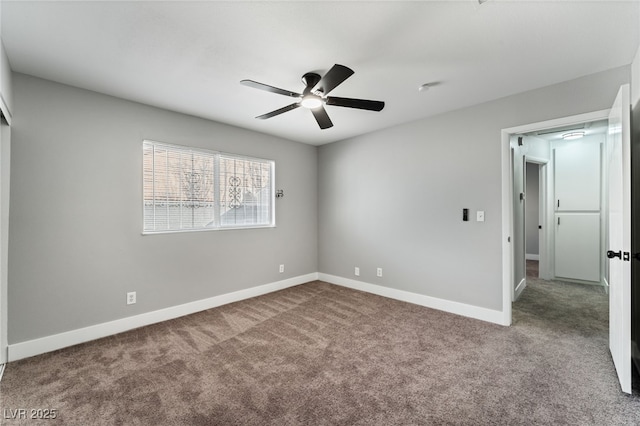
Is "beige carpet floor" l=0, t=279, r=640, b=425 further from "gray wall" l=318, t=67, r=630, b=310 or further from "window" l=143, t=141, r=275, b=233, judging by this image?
"window" l=143, t=141, r=275, b=233

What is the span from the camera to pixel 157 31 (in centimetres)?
192

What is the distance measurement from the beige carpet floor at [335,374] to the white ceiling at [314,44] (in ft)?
8.36

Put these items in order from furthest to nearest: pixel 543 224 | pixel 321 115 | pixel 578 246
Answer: pixel 543 224 < pixel 578 246 < pixel 321 115

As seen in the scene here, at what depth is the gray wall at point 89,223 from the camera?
2479mm

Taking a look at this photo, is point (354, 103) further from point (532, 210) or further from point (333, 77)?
point (532, 210)

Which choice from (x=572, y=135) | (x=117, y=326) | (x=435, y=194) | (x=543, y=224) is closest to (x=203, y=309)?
(x=117, y=326)

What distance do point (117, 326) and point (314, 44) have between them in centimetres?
339

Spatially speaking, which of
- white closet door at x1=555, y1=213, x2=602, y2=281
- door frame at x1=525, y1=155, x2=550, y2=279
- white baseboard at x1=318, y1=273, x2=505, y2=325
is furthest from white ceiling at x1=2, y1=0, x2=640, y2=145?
white closet door at x1=555, y1=213, x2=602, y2=281

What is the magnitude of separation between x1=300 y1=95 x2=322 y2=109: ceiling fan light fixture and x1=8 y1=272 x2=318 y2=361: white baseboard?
2.81 metres

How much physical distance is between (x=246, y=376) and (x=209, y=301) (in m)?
1.76

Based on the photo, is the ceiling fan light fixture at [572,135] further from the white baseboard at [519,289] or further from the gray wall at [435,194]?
the white baseboard at [519,289]

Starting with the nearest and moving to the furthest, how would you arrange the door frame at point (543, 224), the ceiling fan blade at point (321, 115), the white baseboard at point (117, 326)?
the white baseboard at point (117, 326), the ceiling fan blade at point (321, 115), the door frame at point (543, 224)

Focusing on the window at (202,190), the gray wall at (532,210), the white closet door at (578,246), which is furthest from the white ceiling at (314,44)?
the gray wall at (532,210)

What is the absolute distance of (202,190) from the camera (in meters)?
3.70
